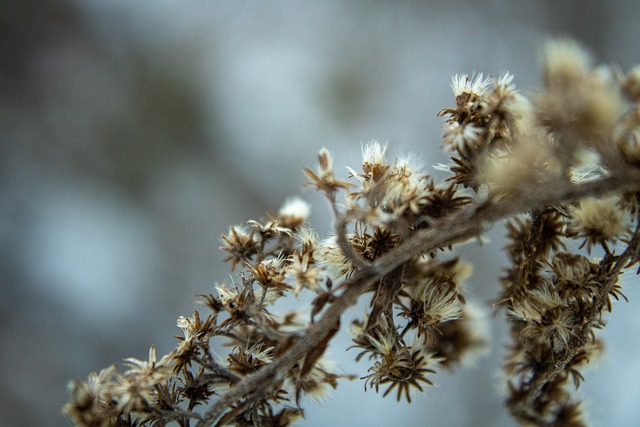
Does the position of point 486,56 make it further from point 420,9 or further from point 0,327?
point 0,327

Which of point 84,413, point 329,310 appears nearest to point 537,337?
point 329,310

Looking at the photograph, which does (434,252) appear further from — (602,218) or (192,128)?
(192,128)

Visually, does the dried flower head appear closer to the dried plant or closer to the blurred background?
the dried plant

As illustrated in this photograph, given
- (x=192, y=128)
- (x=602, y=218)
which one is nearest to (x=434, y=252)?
(x=602, y=218)

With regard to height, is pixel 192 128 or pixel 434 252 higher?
pixel 192 128

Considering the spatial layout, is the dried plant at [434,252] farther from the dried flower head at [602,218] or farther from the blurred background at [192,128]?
the blurred background at [192,128]

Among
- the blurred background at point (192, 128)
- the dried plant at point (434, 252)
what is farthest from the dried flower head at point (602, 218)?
the blurred background at point (192, 128)
